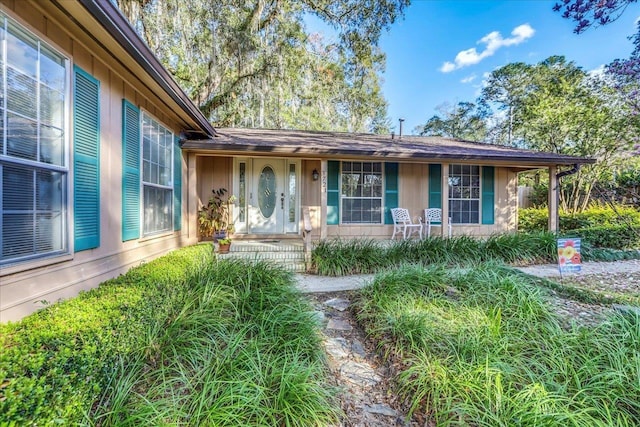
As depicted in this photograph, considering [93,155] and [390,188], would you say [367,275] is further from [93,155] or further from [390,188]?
[93,155]

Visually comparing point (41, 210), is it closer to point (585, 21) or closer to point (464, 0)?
point (585, 21)

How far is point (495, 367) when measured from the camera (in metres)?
2.18

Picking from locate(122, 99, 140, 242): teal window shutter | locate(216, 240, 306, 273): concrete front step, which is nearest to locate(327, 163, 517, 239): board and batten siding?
locate(216, 240, 306, 273): concrete front step

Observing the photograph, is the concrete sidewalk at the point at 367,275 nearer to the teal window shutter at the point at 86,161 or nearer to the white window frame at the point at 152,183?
the white window frame at the point at 152,183

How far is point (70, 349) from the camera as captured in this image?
158 cm

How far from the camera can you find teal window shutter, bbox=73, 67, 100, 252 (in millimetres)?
2793

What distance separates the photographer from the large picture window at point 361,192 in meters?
7.60

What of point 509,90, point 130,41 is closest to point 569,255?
point 130,41

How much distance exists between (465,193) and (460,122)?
56.1 feet

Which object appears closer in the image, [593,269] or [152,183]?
[152,183]

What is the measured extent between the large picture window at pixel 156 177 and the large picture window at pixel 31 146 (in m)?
1.51

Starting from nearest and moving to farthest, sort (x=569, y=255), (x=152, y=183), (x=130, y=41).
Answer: (x=130, y=41), (x=152, y=183), (x=569, y=255)

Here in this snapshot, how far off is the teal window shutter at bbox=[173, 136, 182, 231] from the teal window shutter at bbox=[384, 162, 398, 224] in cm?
488

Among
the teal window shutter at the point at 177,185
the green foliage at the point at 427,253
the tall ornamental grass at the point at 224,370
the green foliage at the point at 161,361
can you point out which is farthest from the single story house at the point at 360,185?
the green foliage at the point at 161,361
